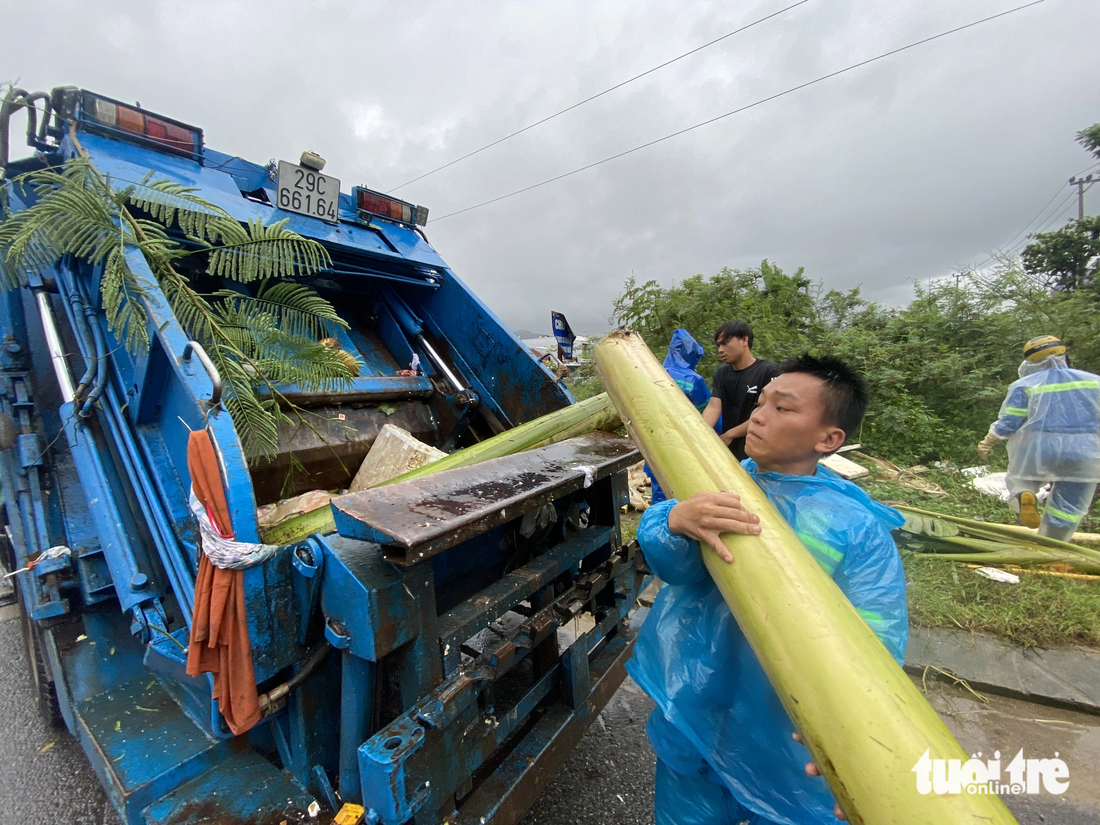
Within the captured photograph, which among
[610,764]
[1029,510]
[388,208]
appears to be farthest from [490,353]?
[1029,510]

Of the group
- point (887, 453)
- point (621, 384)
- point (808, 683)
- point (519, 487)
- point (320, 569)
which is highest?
point (621, 384)

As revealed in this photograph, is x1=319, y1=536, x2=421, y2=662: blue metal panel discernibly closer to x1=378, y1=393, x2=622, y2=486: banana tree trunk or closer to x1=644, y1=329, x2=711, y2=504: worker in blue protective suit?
x1=378, y1=393, x2=622, y2=486: banana tree trunk

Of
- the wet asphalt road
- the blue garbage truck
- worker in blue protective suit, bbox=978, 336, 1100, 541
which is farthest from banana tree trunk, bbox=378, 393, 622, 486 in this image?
worker in blue protective suit, bbox=978, 336, 1100, 541

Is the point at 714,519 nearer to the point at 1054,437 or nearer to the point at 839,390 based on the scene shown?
the point at 839,390

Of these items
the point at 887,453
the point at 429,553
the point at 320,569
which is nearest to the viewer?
the point at 429,553

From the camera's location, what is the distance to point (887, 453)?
5859mm

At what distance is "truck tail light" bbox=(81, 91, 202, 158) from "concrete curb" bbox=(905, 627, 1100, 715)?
4.49 metres

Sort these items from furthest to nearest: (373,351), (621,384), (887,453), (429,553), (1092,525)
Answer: (887,453)
(1092,525)
(373,351)
(621,384)
(429,553)

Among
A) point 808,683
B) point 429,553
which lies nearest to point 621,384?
point 429,553

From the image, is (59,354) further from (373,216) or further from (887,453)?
(887,453)

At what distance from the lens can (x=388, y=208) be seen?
3221 millimetres

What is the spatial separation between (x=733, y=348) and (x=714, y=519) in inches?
109

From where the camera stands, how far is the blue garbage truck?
1.20m

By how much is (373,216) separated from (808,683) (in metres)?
3.22
